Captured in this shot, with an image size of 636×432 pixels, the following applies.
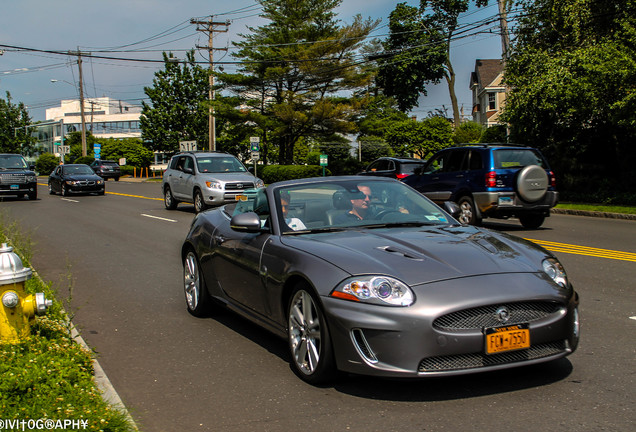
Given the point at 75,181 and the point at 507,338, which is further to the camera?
the point at 75,181

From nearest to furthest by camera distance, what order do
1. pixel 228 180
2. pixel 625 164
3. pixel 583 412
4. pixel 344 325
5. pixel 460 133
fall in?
1. pixel 583 412
2. pixel 344 325
3. pixel 228 180
4. pixel 625 164
5. pixel 460 133

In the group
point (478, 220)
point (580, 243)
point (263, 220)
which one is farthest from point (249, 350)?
point (478, 220)

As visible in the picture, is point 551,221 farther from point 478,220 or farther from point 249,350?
point 249,350

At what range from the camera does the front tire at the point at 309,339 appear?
15.3 feet

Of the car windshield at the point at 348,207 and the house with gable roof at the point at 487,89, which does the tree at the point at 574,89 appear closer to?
the car windshield at the point at 348,207

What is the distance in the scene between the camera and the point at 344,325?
446cm

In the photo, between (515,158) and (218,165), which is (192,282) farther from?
(218,165)

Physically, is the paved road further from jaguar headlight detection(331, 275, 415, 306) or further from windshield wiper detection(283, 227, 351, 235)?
windshield wiper detection(283, 227, 351, 235)

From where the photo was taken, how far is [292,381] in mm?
4996

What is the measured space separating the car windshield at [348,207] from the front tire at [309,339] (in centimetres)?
86

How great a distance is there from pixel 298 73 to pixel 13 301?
40.5m

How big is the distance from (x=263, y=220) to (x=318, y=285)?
1640 millimetres

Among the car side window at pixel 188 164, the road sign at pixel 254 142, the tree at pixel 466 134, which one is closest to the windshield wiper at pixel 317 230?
the car side window at pixel 188 164

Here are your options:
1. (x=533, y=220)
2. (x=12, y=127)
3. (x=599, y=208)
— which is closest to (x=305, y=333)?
(x=533, y=220)
